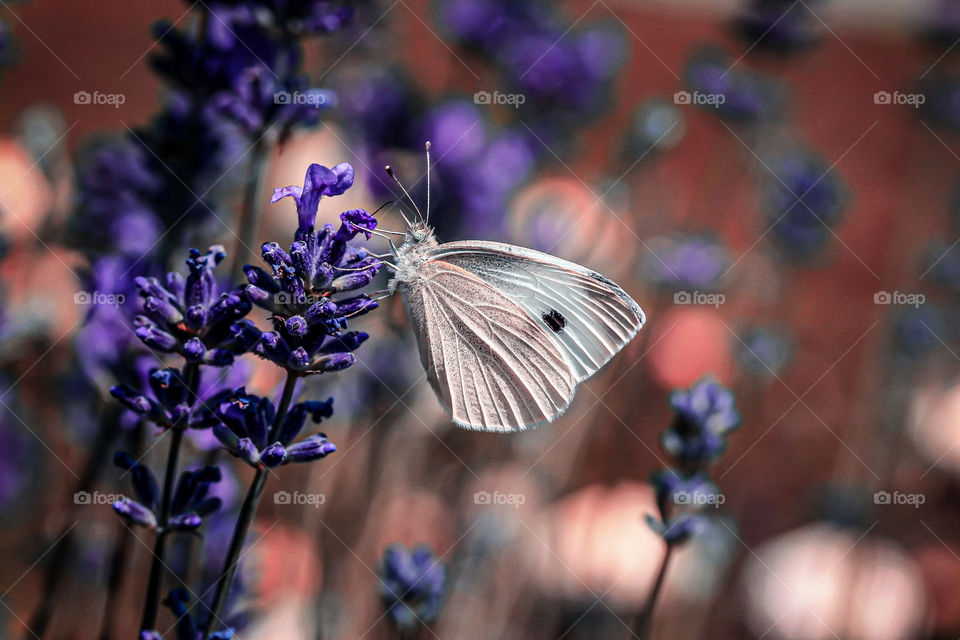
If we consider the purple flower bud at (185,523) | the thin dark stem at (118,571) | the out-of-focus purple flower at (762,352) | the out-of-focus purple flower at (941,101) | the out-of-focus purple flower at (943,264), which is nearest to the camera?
the purple flower bud at (185,523)

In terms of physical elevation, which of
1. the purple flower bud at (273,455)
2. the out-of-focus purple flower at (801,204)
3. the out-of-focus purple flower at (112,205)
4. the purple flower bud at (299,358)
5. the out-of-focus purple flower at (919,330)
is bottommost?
the purple flower bud at (273,455)

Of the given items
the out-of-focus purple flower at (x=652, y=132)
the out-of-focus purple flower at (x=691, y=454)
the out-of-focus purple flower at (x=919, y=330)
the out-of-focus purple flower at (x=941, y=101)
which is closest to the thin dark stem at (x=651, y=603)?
the out-of-focus purple flower at (x=691, y=454)

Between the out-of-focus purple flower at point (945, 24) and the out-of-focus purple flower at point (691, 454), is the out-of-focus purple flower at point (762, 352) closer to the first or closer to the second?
the out-of-focus purple flower at point (691, 454)

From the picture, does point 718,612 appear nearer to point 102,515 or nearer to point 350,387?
point 350,387

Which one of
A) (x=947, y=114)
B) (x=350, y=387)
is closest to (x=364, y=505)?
(x=350, y=387)

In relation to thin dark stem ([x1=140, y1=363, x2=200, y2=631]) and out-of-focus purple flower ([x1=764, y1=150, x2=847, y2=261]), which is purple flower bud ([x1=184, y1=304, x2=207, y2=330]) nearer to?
thin dark stem ([x1=140, y1=363, x2=200, y2=631])

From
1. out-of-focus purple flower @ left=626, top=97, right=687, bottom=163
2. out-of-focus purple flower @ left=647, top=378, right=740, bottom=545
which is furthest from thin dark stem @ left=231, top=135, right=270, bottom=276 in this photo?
out-of-focus purple flower @ left=626, top=97, right=687, bottom=163
